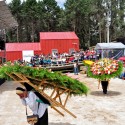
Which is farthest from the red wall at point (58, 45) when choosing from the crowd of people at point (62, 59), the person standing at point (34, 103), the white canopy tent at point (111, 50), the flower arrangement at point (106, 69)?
the person standing at point (34, 103)

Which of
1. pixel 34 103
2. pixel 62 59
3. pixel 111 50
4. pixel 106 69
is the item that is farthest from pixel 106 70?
pixel 62 59

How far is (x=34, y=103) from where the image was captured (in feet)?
25.4

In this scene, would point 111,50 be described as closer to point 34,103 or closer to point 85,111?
point 85,111

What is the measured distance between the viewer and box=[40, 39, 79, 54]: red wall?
45.9m

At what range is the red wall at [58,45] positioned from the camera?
151ft

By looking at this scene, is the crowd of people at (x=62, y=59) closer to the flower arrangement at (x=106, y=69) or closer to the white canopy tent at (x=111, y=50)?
the white canopy tent at (x=111, y=50)

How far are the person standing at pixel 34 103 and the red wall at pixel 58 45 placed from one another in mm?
37777

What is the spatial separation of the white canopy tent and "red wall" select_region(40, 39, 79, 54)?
40.5ft

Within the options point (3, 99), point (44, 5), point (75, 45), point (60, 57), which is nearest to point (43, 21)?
point (44, 5)

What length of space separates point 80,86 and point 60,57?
27.5 metres

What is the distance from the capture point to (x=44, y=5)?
80188mm

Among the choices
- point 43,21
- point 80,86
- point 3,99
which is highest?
point 43,21

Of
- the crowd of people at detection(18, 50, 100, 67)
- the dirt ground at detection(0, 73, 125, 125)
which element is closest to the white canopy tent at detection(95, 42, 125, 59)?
the crowd of people at detection(18, 50, 100, 67)

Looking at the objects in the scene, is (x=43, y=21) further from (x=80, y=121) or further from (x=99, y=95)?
(x=80, y=121)
